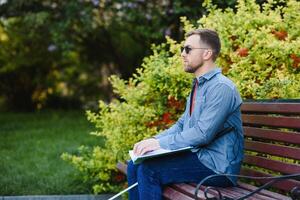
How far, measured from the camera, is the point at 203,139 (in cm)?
410

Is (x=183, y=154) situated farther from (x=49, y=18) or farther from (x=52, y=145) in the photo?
(x=49, y=18)

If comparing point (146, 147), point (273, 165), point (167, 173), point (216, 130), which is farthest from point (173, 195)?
point (273, 165)

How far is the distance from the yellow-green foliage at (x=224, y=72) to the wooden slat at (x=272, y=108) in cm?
63

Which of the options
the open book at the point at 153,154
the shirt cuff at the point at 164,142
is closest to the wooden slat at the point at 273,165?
the open book at the point at 153,154

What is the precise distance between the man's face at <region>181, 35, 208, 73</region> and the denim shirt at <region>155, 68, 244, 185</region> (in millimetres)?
173

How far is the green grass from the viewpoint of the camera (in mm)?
6648

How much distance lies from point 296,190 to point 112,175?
3.42m

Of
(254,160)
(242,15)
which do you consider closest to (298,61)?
(242,15)

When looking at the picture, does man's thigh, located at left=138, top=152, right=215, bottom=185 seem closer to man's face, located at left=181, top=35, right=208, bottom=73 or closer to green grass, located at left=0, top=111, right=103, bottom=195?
man's face, located at left=181, top=35, right=208, bottom=73

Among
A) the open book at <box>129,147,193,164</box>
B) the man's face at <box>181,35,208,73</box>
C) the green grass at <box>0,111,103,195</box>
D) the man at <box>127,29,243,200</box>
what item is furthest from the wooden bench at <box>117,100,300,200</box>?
the green grass at <box>0,111,103,195</box>

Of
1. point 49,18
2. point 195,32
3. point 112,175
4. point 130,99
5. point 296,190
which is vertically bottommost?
point 112,175

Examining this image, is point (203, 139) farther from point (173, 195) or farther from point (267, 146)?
point (267, 146)

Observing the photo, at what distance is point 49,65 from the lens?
17.2 metres

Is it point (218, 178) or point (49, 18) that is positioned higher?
point (49, 18)
